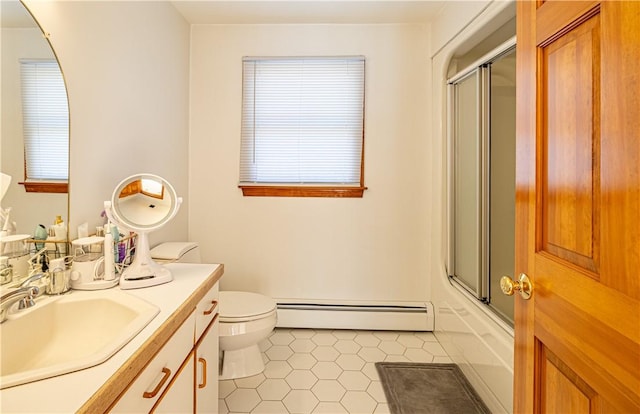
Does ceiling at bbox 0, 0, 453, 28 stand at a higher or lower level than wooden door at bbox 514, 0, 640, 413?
higher

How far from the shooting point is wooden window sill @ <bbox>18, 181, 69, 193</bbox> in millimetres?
1061

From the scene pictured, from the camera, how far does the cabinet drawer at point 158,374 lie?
0.71 m

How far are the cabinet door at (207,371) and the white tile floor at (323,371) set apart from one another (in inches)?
14.7

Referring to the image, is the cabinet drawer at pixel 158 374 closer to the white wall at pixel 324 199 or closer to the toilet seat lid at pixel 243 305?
the toilet seat lid at pixel 243 305

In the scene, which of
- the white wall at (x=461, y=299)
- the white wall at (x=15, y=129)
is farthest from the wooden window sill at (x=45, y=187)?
the white wall at (x=461, y=299)

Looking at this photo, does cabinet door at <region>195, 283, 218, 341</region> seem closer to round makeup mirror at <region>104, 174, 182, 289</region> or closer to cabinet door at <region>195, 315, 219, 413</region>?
cabinet door at <region>195, 315, 219, 413</region>

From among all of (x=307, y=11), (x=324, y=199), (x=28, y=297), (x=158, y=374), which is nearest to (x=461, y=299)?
(x=324, y=199)

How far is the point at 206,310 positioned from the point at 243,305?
65 centimetres

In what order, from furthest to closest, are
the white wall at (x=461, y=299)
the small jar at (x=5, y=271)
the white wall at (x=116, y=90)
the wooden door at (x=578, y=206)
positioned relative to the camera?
the white wall at (x=461, y=299)
the white wall at (x=116, y=90)
the small jar at (x=5, y=271)
the wooden door at (x=578, y=206)

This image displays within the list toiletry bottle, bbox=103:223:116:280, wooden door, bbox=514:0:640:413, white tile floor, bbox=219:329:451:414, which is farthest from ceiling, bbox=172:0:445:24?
white tile floor, bbox=219:329:451:414

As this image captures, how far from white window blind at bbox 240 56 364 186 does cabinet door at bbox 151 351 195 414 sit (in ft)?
5.13

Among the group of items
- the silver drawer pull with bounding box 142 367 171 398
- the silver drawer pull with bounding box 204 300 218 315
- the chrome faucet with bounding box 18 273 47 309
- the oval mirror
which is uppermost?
the oval mirror

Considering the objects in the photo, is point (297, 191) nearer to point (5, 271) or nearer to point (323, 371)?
point (323, 371)

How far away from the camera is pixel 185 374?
1.03m
